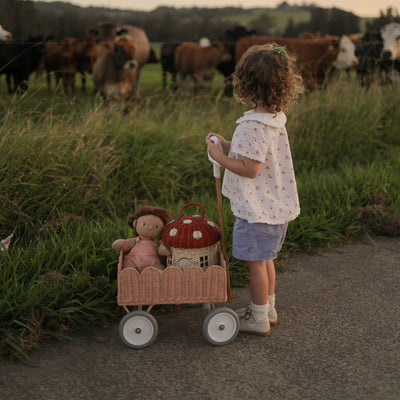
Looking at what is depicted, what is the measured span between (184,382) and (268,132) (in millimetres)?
1250

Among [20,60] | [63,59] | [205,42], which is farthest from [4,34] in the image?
[205,42]

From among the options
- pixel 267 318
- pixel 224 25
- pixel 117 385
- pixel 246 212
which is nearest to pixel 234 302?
pixel 267 318

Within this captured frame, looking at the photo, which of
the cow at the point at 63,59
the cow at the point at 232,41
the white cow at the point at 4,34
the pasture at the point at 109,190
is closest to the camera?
the pasture at the point at 109,190

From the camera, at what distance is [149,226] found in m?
3.14

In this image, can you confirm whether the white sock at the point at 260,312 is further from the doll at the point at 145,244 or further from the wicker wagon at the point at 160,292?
the doll at the point at 145,244

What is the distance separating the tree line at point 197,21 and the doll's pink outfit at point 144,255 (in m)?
5.87

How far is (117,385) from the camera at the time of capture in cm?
259

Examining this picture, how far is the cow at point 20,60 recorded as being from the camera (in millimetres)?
6195

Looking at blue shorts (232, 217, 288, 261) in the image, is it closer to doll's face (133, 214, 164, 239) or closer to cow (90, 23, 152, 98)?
doll's face (133, 214, 164, 239)

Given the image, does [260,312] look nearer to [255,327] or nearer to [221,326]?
[255,327]

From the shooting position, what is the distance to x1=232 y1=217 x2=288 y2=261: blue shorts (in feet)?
9.77

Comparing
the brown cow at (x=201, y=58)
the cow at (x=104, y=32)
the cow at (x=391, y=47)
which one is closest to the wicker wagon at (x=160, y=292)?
the cow at (x=391, y=47)

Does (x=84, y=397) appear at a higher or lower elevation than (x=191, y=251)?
lower

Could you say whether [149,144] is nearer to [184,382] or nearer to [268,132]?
[268,132]
